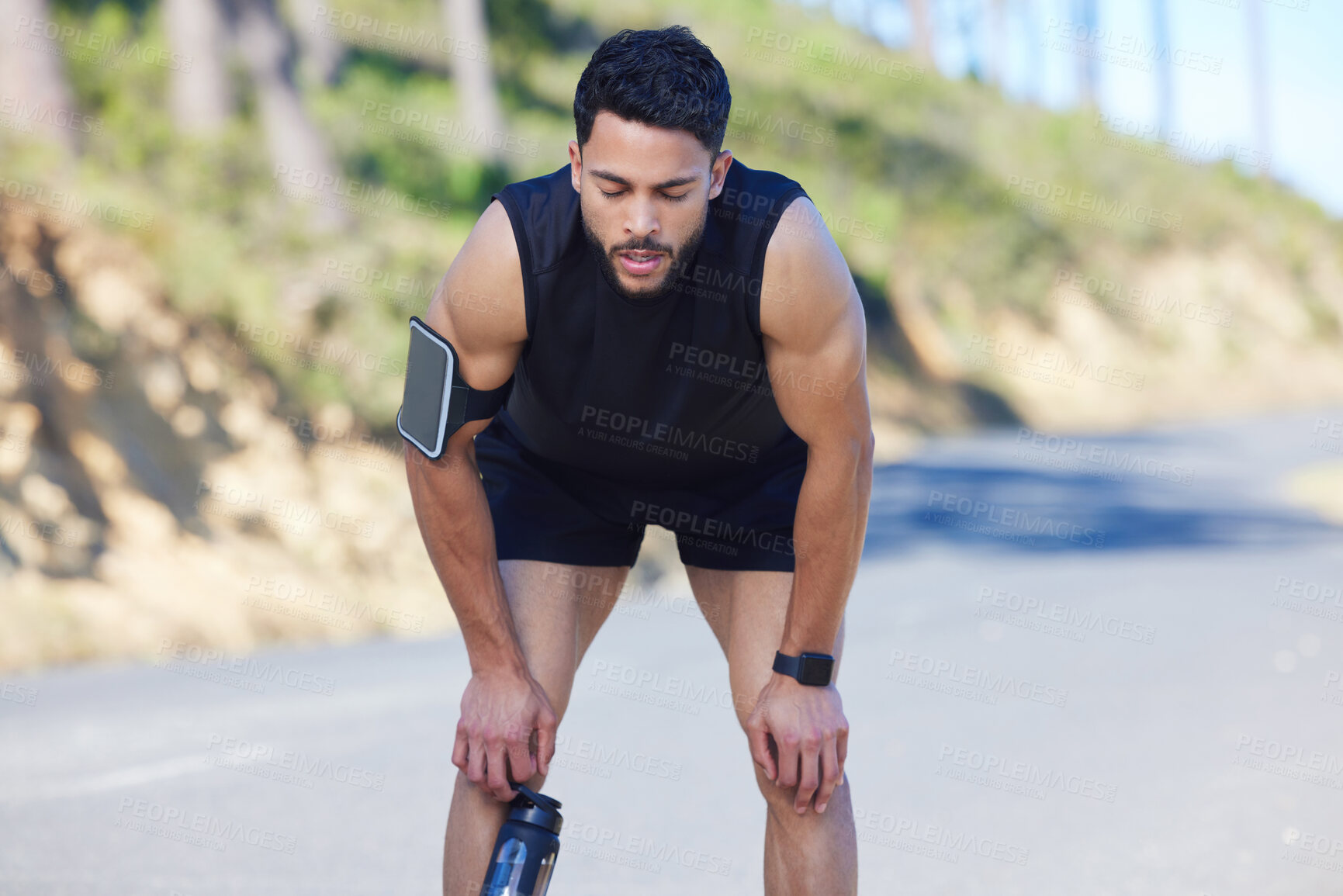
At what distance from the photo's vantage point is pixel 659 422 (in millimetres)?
2709

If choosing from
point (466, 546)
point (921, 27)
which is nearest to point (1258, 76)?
point (921, 27)

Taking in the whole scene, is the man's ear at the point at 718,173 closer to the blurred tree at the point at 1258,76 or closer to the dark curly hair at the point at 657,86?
the dark curly hair at the point at 657,86

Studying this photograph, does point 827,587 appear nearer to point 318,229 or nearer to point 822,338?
point 822,338

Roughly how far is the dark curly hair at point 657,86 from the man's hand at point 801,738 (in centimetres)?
110

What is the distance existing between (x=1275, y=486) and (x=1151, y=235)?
1662 centimetres

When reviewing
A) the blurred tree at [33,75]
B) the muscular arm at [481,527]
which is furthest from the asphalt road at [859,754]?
the blurred tree at [33,75]

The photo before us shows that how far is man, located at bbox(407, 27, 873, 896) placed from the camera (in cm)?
237

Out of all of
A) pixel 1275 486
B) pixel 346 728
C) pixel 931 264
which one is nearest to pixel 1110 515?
pixel 1275 486

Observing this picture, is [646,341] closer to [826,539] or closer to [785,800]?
[826,539]

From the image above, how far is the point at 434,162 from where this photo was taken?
1243 centimetres

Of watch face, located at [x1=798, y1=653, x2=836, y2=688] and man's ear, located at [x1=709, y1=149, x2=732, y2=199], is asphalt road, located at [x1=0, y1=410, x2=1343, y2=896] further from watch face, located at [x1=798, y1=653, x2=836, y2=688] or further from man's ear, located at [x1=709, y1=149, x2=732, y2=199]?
man's ear, located at [x1=709, y1=149, x2=732, y2=199]

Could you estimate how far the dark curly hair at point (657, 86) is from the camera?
2.28 meters

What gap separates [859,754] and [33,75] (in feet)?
25.4

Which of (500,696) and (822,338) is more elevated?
(822,338)
